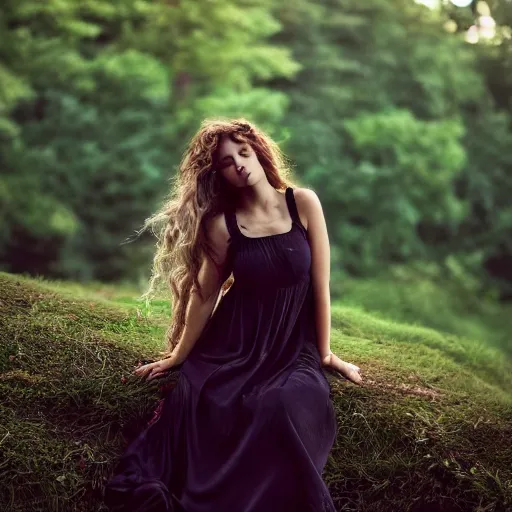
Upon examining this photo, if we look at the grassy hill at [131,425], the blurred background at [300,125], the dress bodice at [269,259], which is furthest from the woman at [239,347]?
the blurred background at [300,125]

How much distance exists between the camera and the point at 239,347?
9.46 ft

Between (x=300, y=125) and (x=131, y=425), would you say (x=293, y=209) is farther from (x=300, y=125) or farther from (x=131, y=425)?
(x=300, y=125)

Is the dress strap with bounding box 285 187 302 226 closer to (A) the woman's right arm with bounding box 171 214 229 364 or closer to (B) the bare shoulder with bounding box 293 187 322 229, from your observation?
(B) the bare shoulder with bounding box 293 187 322 229

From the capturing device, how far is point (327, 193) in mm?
10062

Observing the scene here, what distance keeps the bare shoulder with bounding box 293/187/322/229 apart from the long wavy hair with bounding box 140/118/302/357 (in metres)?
0.18

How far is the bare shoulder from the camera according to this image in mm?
2945

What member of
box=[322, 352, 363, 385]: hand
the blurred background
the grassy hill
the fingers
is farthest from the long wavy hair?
the blurred background

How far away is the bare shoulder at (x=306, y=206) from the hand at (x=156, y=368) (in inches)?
30.6

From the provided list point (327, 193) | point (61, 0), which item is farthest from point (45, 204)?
point (327, 193)

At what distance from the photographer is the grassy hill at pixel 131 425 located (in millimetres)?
2779

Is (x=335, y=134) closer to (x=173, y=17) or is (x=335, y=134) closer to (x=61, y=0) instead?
(x=173, y=17)

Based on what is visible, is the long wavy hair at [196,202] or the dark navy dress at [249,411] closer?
the dark navy dress at [249,411]

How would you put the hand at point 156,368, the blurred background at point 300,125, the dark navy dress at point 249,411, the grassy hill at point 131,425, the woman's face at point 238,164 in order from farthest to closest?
the blurred background at point 300,125, the hand at point 156,368, the woman's face at point 238,164, the grassy hill at point 131,425, the dark navy dress at point 249,411

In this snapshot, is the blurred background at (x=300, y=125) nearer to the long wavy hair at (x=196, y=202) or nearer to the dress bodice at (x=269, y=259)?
the long wavy hair at (x=196, y=202)
